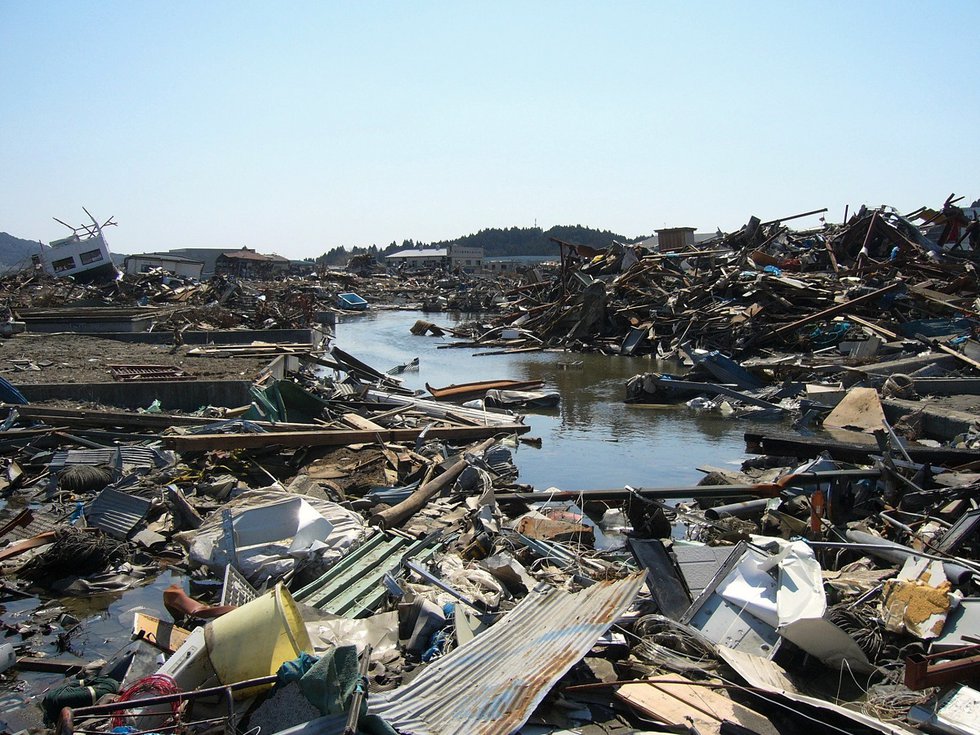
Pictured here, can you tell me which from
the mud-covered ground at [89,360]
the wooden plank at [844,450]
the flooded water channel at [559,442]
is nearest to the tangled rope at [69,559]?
the flooded water channel at [559,442]

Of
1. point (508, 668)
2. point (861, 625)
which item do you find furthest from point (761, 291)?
point (508, 668)

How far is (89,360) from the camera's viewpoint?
13977mm

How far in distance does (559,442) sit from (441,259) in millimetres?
64897

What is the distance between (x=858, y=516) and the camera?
22.3ft

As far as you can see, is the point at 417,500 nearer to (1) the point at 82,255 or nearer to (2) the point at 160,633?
(2) the point at 160,633

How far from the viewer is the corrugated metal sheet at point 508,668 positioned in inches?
145

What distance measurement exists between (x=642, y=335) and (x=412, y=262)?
58371mm

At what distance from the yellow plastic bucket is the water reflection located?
216 inches

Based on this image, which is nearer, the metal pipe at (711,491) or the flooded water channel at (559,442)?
the flooded water channel at (559,442)

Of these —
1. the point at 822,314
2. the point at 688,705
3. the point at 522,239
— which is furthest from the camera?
the point at 522,239

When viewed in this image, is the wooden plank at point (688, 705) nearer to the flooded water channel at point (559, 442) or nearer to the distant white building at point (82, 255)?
the flooded water channel at point (559, 442)

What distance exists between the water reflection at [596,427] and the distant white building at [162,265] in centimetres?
2774

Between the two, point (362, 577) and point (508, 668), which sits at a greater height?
point (508, 668)

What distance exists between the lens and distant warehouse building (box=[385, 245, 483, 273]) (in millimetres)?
71938
